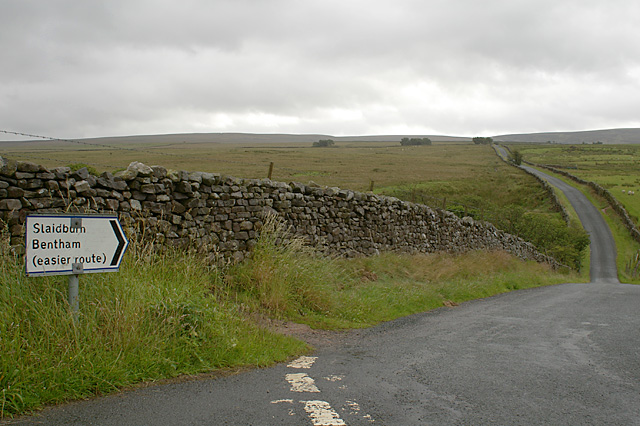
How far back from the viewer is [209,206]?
9.27 m

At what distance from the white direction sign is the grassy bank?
442mm

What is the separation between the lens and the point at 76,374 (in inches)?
167

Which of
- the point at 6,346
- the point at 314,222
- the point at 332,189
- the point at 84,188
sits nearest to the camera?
the point at 6,346

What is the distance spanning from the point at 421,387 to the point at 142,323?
9.29ft

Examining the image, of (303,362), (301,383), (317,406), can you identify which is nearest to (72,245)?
(301,383)

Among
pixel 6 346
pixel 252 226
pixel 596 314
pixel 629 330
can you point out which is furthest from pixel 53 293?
pixel 596 314

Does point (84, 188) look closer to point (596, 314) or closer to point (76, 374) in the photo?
point (76, 374)

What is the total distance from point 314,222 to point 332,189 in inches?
55.8

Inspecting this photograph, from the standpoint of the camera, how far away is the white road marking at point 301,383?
466cm

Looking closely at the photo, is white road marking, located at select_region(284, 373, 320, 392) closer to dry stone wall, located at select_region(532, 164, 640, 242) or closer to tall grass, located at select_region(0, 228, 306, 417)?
tall grass, located at select_region(0, 228, 306, 417)

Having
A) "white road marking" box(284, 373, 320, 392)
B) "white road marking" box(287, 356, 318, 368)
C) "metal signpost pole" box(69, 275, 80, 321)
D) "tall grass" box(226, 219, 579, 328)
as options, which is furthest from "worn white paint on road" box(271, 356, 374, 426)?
"tall grass" box(226, 219, 579, 328)

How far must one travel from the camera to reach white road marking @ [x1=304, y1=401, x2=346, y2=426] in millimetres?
3859

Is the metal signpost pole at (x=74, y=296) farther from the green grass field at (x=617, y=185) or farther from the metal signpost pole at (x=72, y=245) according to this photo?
the green grass field at (x=617, y=185)

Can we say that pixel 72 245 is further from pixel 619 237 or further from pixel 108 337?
pixel 619 237
